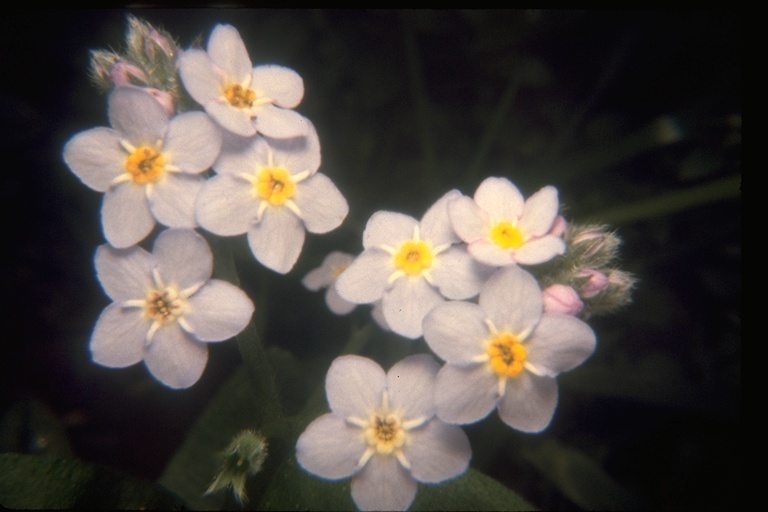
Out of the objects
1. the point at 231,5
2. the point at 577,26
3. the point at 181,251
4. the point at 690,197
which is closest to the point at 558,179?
the point at 690,197

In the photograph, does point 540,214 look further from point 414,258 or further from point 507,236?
point 414,258

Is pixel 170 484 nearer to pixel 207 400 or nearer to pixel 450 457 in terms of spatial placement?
pixel 207 400

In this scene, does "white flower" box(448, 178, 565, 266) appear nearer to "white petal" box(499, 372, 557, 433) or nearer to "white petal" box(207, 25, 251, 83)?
"white petal" box(499, 372, 557, 433)

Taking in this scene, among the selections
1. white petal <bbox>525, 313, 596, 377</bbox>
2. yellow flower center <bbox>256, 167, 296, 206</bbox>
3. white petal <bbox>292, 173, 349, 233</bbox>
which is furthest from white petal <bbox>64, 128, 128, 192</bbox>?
white petal <bbox>525, 313, 596, 377</bbox>

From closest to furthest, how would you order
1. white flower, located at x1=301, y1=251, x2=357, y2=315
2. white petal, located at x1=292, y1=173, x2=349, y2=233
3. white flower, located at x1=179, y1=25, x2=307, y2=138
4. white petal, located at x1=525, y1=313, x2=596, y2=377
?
white petal, located at x1=525, y1=313, x2=596, y2=377 → white flower, located at x1=179, y1=25, x2=307, y2=138 → white petal, located at x1=292, y1=173, x2=349, y2=233 → white flower, located at x1=301, y1=251, x2=357, y2=315

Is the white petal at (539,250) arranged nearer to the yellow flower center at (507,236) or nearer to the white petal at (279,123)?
the yellow flower center at (507,236)
